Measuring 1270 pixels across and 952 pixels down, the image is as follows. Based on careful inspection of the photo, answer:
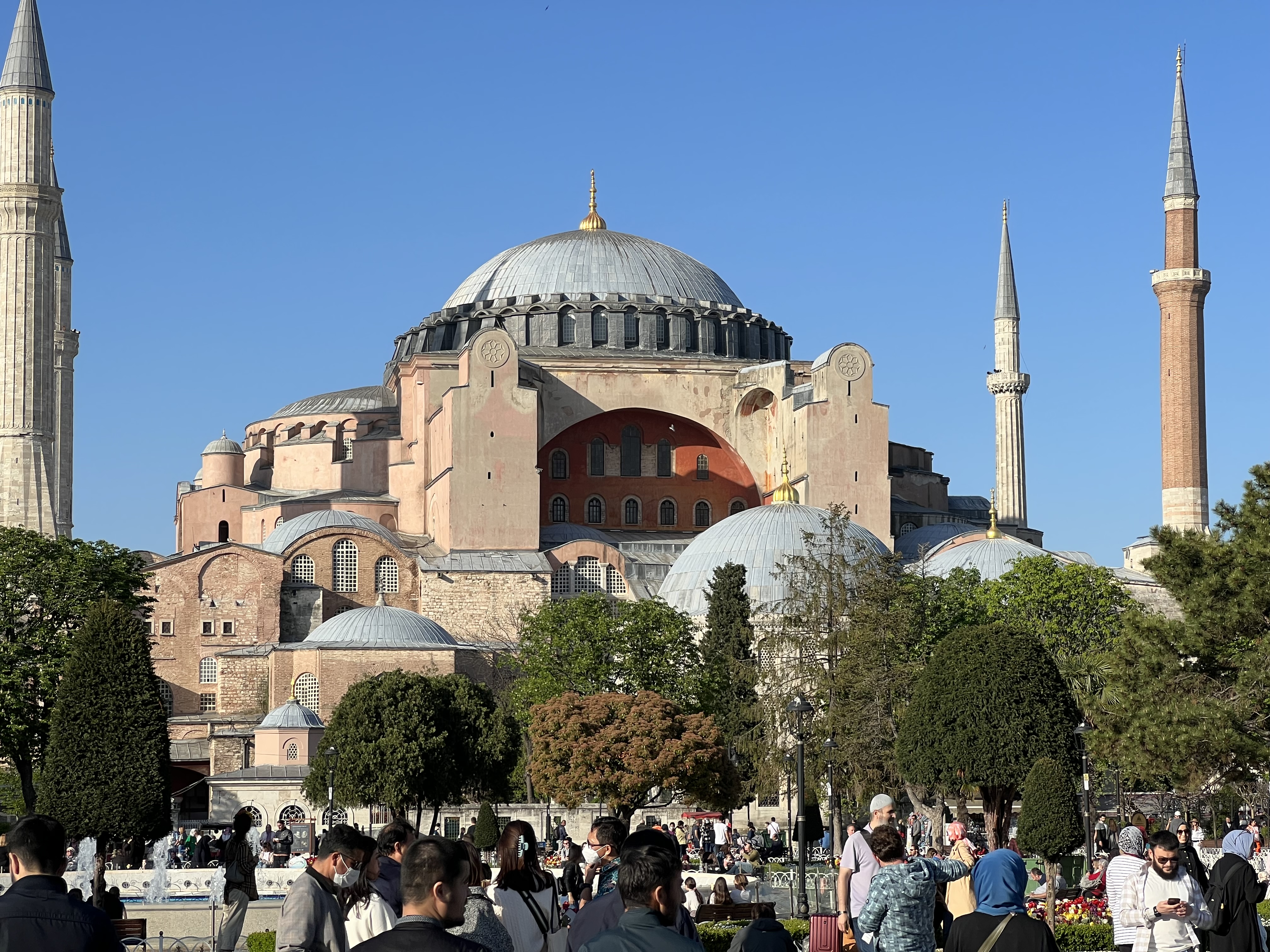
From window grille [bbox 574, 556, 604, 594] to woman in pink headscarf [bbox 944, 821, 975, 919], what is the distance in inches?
1463

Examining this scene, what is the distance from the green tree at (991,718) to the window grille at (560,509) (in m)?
24.4

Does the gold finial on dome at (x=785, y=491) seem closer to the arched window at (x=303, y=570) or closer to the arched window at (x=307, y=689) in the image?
the arched window at (x=303, y=570)

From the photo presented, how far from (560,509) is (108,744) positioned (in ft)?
99.1

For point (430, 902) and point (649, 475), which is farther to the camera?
point (649, 475)

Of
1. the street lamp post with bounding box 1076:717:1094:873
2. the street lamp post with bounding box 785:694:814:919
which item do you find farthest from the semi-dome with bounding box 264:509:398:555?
the street lamp post with bounding box 785:694:814:919

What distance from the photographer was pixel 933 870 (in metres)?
8.41

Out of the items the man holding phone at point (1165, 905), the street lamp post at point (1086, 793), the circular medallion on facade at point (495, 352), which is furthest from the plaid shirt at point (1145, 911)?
the circular medallion on facade at point (495, 352)

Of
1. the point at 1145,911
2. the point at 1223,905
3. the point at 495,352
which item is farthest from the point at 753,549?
the point at 1145,911

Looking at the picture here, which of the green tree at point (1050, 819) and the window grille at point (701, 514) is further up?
the window grille at point (701, 514)

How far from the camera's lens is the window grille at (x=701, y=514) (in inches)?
2050

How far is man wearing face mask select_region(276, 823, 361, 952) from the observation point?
6820mm

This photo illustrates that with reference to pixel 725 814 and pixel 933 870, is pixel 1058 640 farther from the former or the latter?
pixel 933 870

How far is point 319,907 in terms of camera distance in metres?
6.88

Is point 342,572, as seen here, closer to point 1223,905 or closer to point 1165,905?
point 1223,905
